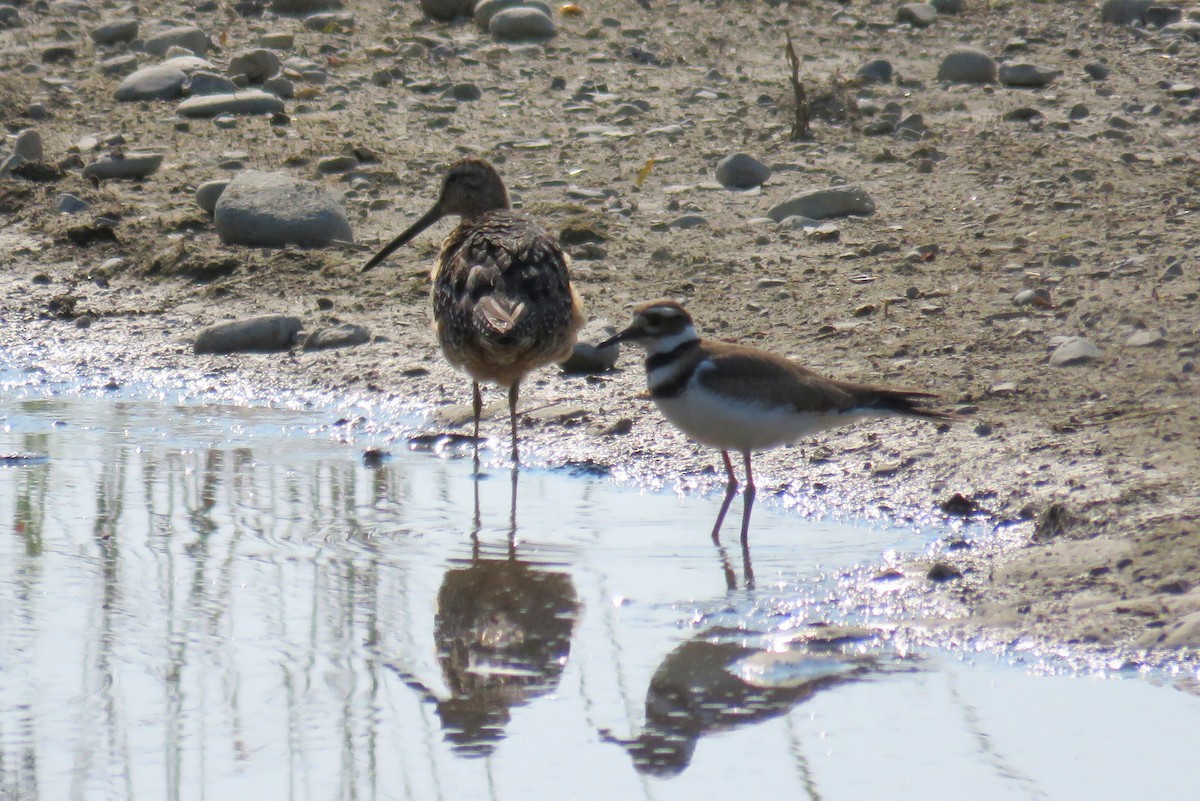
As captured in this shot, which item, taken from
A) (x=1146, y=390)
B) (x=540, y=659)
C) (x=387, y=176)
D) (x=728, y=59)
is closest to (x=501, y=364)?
(x=540, y=659)

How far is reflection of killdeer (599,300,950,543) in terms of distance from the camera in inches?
235

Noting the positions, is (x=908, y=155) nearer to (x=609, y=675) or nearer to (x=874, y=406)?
(x=874, y=406)

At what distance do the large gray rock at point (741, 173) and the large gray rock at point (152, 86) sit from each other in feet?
14.5

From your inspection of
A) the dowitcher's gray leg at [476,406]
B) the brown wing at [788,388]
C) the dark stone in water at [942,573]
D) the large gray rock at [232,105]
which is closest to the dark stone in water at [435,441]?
the dowitcher's gray leg at [476,406]

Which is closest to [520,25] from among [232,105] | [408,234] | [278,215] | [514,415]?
[232,105]

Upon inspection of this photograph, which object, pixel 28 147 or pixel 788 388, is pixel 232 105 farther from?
pixel 788 388

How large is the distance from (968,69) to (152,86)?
5.92 meters

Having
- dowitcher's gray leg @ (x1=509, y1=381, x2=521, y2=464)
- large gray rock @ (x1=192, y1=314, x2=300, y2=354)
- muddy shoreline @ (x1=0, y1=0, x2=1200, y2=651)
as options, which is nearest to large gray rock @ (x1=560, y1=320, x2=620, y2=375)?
muddy shoreline @ (x1=0, y1=0, x2=1200, y2=651)

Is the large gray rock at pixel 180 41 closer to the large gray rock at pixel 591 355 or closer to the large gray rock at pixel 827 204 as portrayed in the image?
the large gray rock at pixel 827 204

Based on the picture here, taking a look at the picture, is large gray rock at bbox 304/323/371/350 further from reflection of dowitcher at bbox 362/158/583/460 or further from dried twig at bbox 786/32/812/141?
dried twig at bbox 786/32/812/141

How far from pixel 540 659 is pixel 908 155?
6.40 meters

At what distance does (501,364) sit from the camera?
7.00 metres

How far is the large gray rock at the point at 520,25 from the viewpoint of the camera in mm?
13133

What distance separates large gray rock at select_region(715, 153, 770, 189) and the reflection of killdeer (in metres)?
4.20
